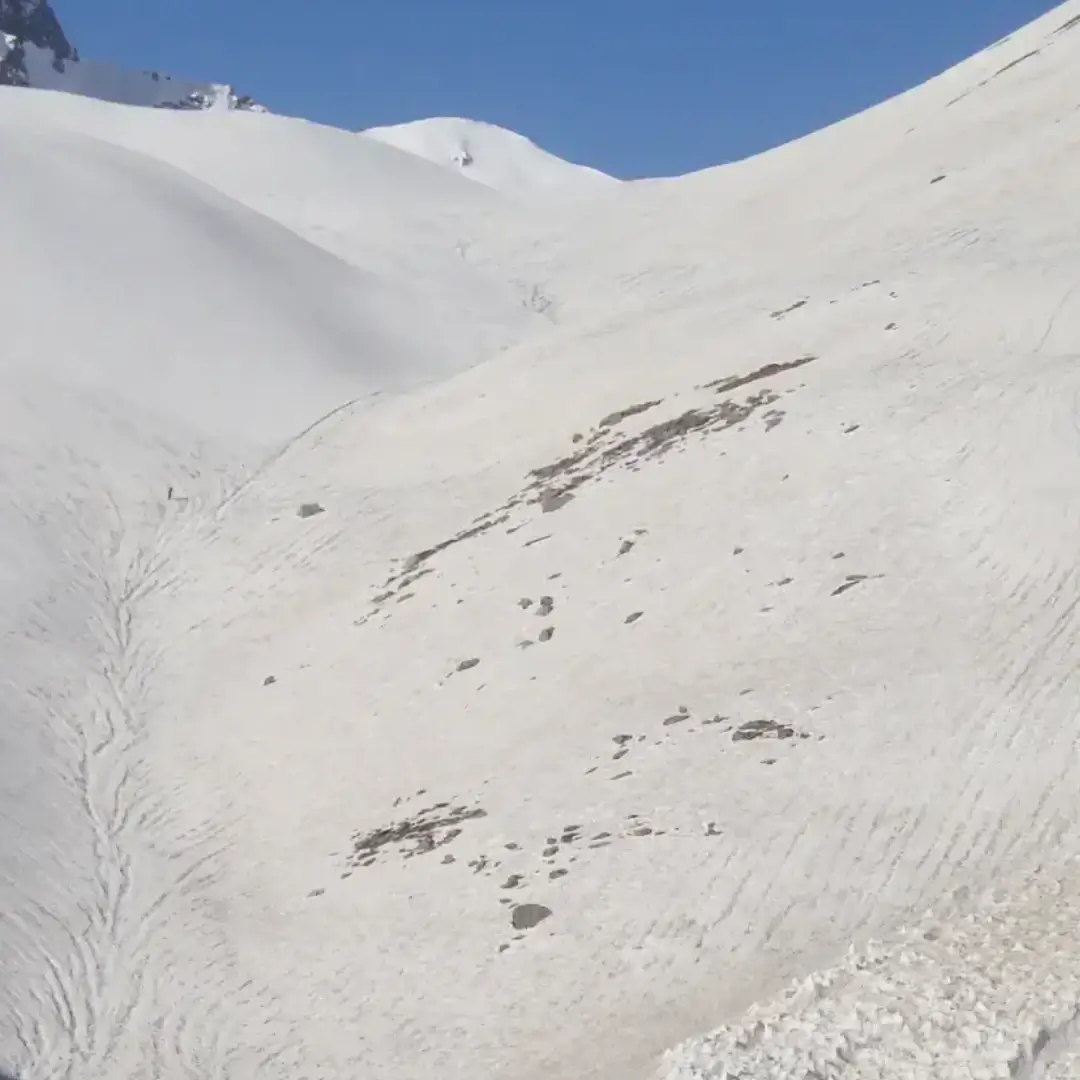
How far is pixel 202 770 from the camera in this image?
84.3 feet

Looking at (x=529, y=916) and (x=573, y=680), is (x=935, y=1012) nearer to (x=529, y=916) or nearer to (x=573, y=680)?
(x=529, y=916)

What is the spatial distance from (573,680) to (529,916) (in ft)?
19.3

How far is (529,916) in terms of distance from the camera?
57.4 feet

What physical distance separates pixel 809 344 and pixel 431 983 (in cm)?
2049

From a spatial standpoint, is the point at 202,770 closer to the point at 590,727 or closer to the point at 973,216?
the point at 590,727

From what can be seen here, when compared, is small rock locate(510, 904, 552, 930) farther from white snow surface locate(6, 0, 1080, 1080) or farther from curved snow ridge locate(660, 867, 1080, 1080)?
curved snow ridge locate(660, 867, 1080, 1080)

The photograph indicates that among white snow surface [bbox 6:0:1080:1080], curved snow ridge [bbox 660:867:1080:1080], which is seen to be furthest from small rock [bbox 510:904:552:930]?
curved snow ridge [bbox 660:867:1080:1080]

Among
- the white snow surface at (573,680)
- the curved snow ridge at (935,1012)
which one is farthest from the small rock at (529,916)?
the curved snow ridge at (935,1012)

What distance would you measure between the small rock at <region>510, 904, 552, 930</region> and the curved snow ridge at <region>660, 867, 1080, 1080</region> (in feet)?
12.7

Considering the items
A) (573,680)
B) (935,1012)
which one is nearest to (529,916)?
(573,680)

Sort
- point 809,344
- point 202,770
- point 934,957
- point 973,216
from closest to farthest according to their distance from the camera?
1. point 934,957
2. point 202,770
3. point 809,344
4. point 973,216

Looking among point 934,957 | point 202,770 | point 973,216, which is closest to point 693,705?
point 934,957

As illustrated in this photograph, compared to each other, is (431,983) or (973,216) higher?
(973,216)

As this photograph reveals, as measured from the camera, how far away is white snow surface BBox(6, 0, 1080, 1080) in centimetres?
1581
